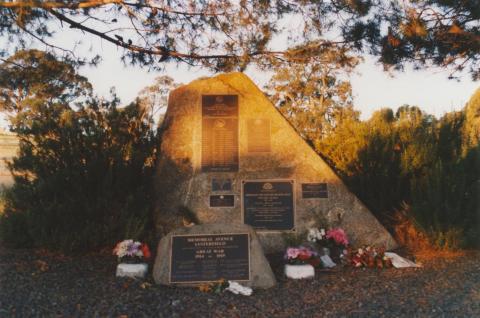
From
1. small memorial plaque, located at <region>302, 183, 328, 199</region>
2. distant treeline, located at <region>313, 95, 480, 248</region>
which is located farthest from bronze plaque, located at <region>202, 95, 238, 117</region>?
distant treeline, located at <region>313, 95, 480, 248</region>

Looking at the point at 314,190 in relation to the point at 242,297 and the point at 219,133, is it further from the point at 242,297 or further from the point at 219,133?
the point at 242,297

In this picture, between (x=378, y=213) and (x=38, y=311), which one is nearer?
(x=38, y=311)

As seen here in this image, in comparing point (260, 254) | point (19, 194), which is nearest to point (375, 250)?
point (260, 254)

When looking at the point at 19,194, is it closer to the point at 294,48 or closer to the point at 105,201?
the point at 105,201

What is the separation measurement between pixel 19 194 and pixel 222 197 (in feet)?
8.87

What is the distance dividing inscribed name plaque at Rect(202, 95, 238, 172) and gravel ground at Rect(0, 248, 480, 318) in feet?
5.50

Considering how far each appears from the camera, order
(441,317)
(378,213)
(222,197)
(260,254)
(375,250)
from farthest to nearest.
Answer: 1. (378,213)
2. (222,197)
3. (375,250)
4. (260,254)
5. (441,317)

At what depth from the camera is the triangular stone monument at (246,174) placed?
6.65 metres

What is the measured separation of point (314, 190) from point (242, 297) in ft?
7.62

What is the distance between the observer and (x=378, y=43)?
721cm

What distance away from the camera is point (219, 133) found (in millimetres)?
6828

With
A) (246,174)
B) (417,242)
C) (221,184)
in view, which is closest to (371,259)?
(417,242)

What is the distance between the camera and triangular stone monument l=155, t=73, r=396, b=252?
6.65m

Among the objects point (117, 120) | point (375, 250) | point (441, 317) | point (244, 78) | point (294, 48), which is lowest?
point (441, 317)
